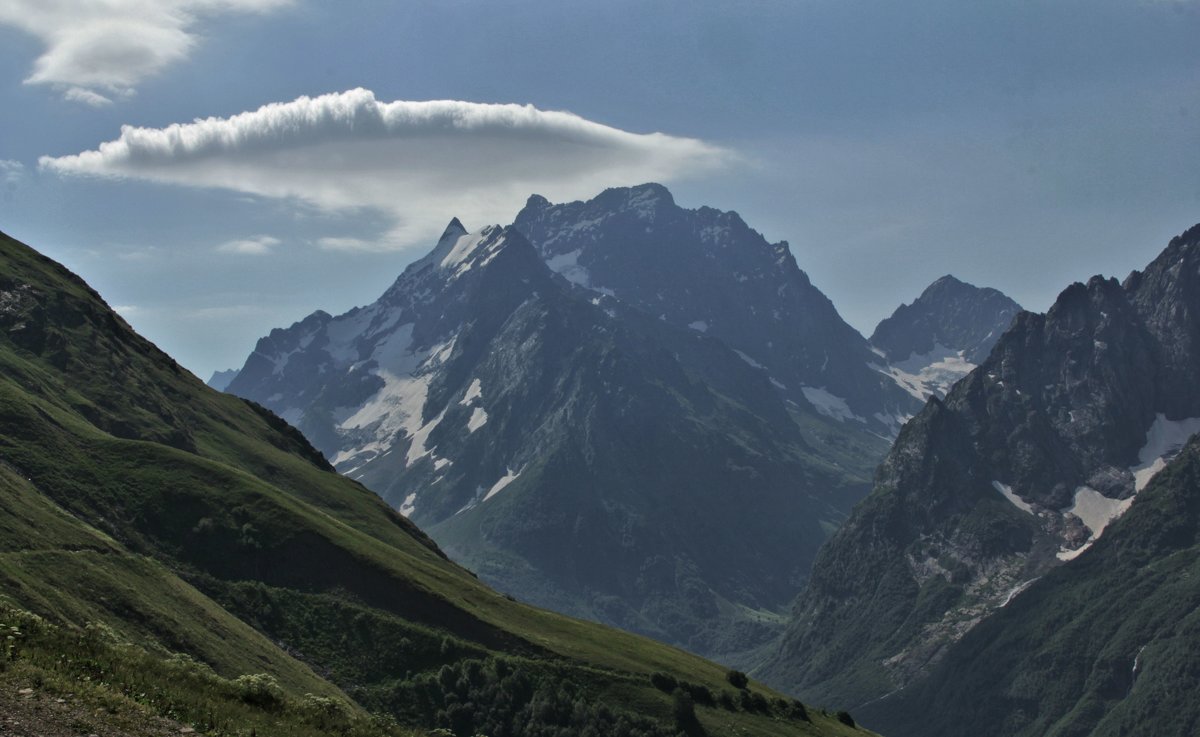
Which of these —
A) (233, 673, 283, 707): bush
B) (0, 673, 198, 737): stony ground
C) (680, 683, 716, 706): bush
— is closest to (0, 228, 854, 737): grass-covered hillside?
(680, 683, 716, 706): bush

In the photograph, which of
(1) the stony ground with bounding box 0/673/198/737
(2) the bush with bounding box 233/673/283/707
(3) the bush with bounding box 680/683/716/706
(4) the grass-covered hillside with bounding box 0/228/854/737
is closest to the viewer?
(1) the stony ground with bounding box 0/673/198/737

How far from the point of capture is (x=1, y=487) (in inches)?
5930

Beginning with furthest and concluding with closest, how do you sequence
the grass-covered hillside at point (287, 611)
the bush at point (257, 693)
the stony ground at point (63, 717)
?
1. the grass-covered hillside at point (287, 611)
2. the bush at point (257, 693)
3. the stony ground at point (63, 717)

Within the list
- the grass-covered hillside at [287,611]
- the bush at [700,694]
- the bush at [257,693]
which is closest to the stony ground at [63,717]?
the bush at [257,693]

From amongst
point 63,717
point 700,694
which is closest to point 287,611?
point 700,694

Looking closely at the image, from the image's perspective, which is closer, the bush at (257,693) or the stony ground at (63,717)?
the stony ground at (63,717)

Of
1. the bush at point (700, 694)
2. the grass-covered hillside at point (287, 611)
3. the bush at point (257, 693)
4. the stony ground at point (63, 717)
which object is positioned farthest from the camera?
the bush at point (700, 694)

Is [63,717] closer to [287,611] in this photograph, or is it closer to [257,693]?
[257,693]

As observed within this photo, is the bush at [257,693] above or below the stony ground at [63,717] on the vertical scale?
below

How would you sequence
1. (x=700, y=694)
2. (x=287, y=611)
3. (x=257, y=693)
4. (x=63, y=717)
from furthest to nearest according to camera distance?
(x=700, y=694) → (x=287, y=611) → (x=257, y=693) → (x=63, y=717)

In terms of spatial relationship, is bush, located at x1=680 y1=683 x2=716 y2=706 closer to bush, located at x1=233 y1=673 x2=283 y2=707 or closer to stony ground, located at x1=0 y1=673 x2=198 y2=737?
bush, located at x1=233 y1=673 x2=283 y2=707

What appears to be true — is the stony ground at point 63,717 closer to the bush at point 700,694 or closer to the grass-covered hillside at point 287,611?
the grass-covered hillside at point 287,611

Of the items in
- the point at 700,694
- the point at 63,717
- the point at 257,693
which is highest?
the point at 63,717

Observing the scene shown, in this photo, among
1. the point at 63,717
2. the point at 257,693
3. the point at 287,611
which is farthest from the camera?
the point at 287,611
